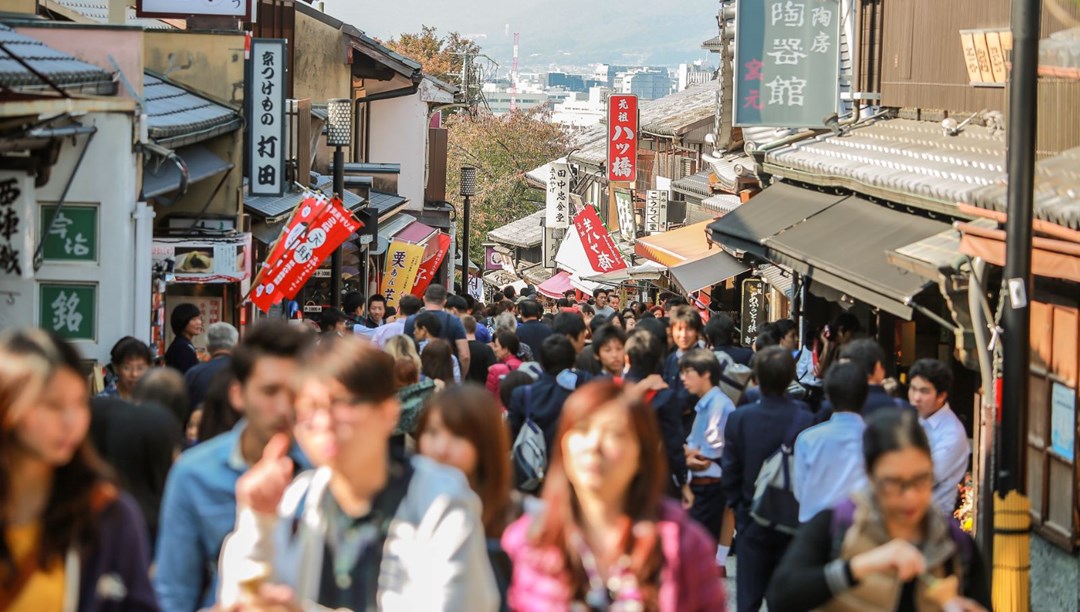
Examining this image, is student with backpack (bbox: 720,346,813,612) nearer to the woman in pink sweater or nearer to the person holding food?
the woman in pink sweater

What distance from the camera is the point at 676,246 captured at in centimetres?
2416

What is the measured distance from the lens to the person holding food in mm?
11406

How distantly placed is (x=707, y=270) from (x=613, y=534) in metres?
16.5

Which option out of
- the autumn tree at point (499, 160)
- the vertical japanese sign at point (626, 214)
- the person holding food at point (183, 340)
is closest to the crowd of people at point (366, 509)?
the person holding food at point (183, 340)

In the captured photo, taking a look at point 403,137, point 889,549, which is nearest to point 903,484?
point 889,549

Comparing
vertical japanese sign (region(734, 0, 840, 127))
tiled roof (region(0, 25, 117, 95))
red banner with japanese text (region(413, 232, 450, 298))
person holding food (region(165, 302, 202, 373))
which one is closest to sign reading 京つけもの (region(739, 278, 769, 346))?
red banner with japanese text (region(413, 232, 450, 298))

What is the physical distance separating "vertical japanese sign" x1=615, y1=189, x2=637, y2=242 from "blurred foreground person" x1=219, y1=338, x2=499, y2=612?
37.5 meters

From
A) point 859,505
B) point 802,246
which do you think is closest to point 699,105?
point 802,246

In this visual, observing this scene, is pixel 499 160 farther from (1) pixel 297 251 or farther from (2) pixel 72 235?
(2) pixel 72 235

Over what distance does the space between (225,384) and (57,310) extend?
289 inches

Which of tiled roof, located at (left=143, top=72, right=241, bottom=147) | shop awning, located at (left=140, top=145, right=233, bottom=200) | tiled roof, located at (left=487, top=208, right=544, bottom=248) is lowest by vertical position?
tiled roof, located at (left=487, top=208, right=544, bottom=248)

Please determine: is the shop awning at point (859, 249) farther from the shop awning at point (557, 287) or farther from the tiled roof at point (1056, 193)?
the shop awning at point (557, 287)

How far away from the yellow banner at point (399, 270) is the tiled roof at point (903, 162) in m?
10.4

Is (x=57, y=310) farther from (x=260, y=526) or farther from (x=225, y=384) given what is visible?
(x=260, y=526)
